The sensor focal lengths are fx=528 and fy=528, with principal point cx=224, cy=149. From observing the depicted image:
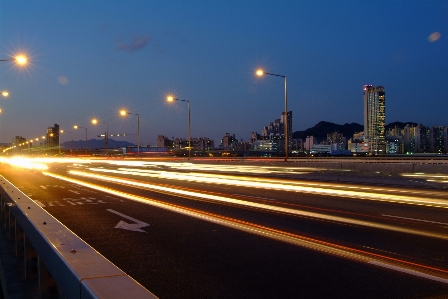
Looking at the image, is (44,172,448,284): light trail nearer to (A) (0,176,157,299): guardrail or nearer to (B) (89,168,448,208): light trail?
(A) (0,176,157,299): guardrail

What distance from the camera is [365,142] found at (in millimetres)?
163500

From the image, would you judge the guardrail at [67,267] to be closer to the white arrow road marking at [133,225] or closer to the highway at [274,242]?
the highway at [274,242]

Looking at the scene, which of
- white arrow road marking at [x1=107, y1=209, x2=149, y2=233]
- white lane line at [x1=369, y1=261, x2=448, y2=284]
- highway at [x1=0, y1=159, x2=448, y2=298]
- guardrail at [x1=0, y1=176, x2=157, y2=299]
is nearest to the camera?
guardrail at [x1=0, y1=176, x2=157, y2=299]

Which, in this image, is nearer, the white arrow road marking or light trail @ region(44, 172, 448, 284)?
light trail @ region(44, 172, 448, 284)

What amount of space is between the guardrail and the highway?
1.75 meters

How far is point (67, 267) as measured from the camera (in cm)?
459

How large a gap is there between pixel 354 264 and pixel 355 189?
54.7ft

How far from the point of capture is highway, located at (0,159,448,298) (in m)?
7.87

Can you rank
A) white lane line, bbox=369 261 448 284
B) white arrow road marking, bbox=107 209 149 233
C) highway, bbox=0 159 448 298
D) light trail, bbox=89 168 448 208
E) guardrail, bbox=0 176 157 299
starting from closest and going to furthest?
guardrail, bbox=0 176 157 299, highway, bbox=0 159 448 298, white lane line, bbox=369 261 448 284, white arrow road marking, bbox=107 209 149 233, light trail, bbox=89 168 448 208

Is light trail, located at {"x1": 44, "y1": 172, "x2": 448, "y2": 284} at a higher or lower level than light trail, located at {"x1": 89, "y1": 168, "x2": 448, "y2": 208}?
higher

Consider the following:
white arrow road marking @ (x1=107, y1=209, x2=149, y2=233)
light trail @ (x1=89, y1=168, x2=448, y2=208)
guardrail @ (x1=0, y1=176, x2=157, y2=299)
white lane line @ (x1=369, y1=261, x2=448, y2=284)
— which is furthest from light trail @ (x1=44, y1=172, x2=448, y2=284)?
light trail @ (x1=89, y1=168, x2=448, y2=208)

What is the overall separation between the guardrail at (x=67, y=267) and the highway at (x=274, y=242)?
1.75 metres

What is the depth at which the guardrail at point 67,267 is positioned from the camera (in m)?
3.82

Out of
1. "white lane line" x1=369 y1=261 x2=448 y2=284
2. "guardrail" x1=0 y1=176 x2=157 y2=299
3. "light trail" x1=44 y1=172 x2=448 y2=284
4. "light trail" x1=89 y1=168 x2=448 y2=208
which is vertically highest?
"guardrail" x1=0 y1=176 x2=157 y2=299
